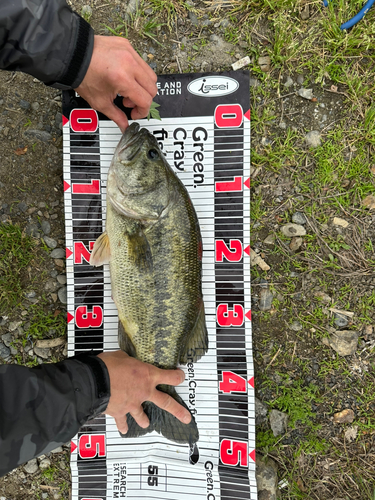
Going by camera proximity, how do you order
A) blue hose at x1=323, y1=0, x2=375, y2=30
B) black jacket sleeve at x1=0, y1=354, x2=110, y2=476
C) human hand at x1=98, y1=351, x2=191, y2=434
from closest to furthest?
1. black jacket sleeve at x1=0, y1=354, x2=110, y2=476
2. human hand at x1=98, y1=351, x2=191, y2=434
3. blue hose at x1=323, y1=0, x2=375, y2=30

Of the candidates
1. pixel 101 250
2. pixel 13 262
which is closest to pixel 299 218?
pixel 101 250

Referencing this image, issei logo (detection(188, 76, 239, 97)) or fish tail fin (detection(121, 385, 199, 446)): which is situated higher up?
issei logo (detection(188, 76, 239, 97))

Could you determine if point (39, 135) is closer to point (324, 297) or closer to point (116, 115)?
point (116, 115)

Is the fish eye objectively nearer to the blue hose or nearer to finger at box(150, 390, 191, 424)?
finger at box(150, 390, 191, 424)

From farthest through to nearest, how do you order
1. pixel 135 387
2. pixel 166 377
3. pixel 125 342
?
1. pixel 125 342
2. pixel 166 377
3. pixel 135 387

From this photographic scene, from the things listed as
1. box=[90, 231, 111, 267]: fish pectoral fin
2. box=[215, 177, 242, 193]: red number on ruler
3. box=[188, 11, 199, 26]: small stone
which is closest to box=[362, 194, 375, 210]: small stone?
box=[215, 177, 242, 193]: red number on ruler

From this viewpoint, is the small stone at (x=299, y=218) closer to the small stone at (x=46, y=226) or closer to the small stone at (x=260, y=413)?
the small stone at (x=260, y=413)

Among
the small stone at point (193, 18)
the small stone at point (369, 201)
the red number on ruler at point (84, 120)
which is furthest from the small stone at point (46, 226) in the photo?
the small stone at point (369, 201)
